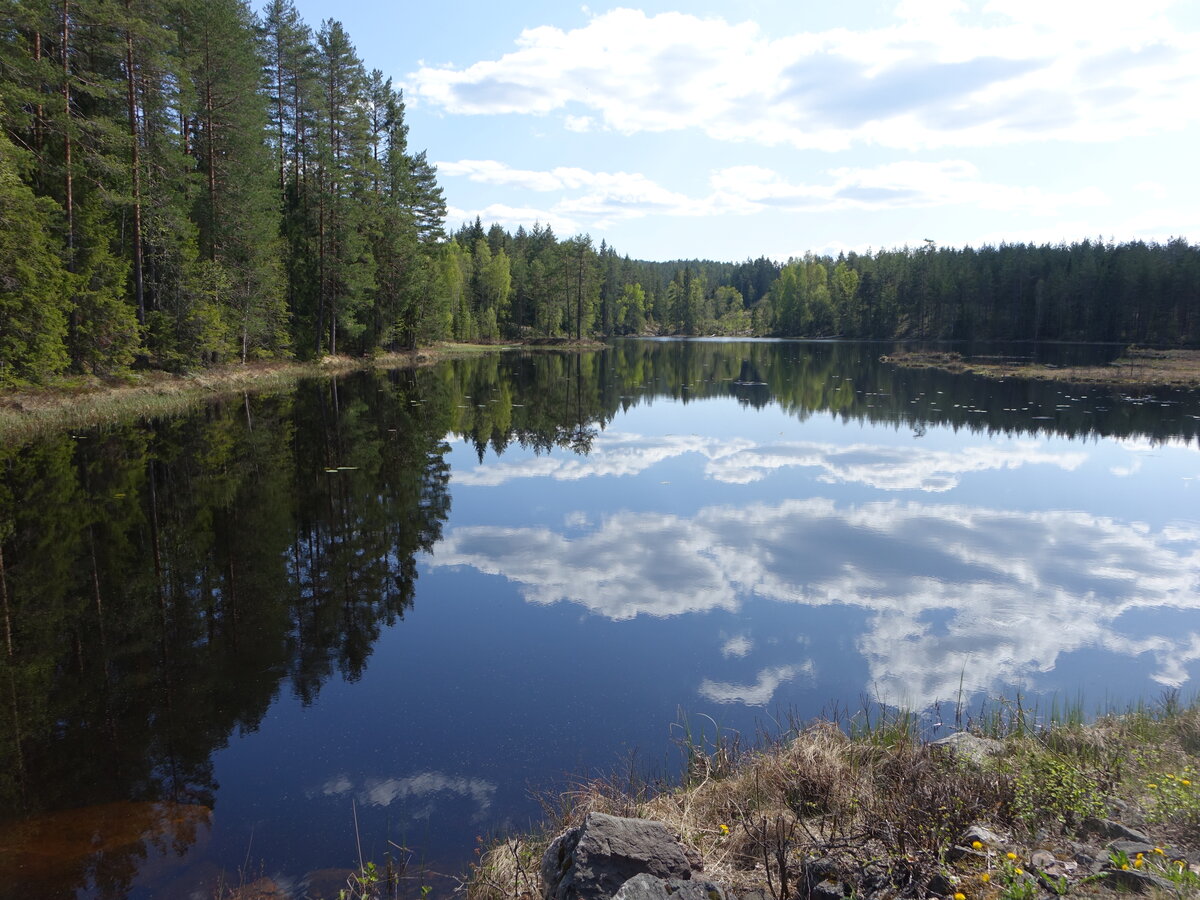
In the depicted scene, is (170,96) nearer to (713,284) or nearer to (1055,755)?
(1055,755)

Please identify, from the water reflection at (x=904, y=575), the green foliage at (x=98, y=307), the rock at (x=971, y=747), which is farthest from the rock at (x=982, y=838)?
the green foliage at (x=98, y=307)

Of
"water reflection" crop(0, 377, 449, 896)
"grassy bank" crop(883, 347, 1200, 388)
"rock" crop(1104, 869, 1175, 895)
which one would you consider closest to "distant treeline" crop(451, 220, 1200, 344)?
"grassy bank" crop(883, 347, 1200, 388)

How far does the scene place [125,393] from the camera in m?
24.9

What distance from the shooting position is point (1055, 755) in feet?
18.4

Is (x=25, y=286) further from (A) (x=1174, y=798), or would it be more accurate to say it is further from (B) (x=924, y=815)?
(A) (x=1174, y=798)

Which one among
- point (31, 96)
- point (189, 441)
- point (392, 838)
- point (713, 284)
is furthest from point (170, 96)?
point (713, 284)

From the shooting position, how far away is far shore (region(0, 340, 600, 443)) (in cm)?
2064

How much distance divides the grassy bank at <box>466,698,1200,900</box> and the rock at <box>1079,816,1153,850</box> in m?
0.01

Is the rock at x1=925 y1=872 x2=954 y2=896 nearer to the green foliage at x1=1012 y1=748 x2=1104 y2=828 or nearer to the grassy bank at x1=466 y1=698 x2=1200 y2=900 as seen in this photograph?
the grassy bank at x1=466 y1=698 x2=1200 y2=900

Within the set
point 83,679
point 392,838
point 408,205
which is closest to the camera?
point 392,838

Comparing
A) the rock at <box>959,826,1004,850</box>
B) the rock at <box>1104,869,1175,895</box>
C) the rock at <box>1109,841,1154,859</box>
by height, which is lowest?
the rock at <box>959,826,1004,850</box>

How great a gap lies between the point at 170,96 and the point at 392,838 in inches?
1284

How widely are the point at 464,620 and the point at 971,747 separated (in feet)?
20.5

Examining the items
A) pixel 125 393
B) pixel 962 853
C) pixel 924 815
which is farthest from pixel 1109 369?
pixel 125 393
